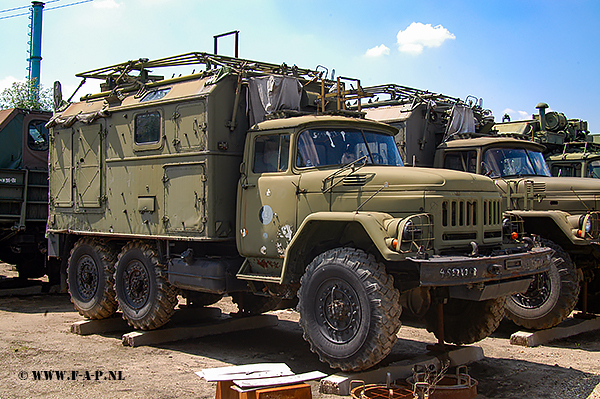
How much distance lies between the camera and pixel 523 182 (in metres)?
9.81

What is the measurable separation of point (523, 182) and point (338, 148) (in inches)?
155

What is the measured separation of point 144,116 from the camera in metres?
8.94

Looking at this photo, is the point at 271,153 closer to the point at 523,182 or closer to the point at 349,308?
the point at 349,308

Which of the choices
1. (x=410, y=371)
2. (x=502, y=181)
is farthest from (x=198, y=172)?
(x=502, y=181)

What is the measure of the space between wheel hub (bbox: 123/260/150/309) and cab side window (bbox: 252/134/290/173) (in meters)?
2.47

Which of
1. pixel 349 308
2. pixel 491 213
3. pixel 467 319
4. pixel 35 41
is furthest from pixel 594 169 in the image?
pixel 35 41

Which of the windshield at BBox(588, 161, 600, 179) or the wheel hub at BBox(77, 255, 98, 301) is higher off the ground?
the windshield at BBox(588, 161, 600, 179)

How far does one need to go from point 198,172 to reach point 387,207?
2.79 m

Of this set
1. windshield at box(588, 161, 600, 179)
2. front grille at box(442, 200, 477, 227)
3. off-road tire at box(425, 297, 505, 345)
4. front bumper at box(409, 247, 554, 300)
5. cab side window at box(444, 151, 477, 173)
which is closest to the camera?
front bumper at box(409, 247, 554, 300)

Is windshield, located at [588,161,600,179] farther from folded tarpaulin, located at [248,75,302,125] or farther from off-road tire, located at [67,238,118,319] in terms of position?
off-road tire, located at [67,238,118,319]

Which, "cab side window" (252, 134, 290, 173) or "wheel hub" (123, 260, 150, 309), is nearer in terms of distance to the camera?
"cab side window" (252, 134, 290, 173)

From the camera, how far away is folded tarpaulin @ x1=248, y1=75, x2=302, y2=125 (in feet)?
26.2

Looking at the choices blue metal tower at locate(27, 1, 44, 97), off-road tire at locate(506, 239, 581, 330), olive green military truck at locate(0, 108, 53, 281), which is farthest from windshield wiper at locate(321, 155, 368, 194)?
blue metal tower at locate(27, 1, 44, 97)

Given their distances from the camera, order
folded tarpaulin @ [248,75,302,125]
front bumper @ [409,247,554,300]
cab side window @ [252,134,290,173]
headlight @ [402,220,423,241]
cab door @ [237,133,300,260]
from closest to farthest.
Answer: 1. front bumper @ [409,247,554,300]
2. headlight @ [402,220,423,241]
3. cab door @ [237,133,300,260]
4. cab side window @ [252,134,290,173]
5. folded tarpaulin @ [248,75,302,125]
